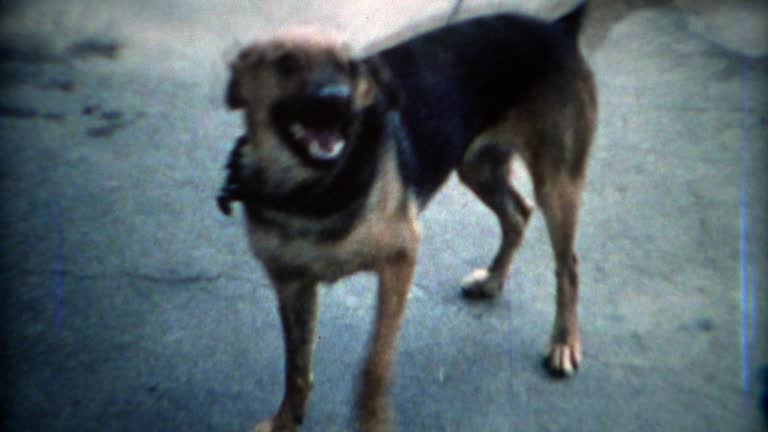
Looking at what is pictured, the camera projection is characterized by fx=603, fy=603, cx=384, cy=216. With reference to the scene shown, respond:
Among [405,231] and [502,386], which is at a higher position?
[405,231]

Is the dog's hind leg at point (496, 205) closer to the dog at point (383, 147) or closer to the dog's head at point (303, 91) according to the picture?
the dog at point (383, 147)

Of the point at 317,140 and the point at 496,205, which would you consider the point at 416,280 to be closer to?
the point at 496,205

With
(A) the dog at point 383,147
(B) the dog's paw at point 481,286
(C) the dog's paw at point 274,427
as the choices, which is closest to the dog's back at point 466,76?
(A) the dog at point 383,147

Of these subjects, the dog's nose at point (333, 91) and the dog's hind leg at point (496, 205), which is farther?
the dog's hind leg at point (496, 205)

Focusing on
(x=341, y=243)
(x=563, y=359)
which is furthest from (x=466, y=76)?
(x=563, y=359)

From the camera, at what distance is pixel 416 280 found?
123 inches

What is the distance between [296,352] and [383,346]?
14.3 inches

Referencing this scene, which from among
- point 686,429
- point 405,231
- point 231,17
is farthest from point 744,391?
point 231,17

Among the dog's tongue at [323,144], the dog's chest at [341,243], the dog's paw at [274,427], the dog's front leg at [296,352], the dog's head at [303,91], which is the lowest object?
the dog's paw at [274,427]

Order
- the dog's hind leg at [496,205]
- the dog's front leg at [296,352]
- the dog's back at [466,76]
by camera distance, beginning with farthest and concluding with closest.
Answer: the dog's hind leg at [496,205], the dog's back at [466,76], the dog's front leg at [296,352]

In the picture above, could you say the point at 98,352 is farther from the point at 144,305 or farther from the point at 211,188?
the point at 211,188

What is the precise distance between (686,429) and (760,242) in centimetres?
151

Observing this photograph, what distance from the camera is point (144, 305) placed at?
9.51 ft

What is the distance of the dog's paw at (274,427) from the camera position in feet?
7.42
